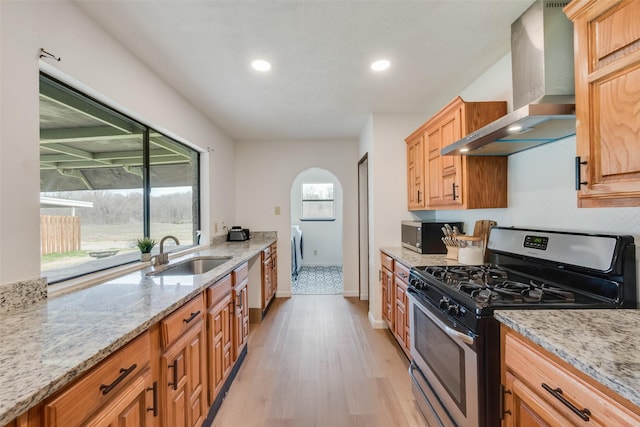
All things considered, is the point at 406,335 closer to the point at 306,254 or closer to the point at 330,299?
the point at 330,299

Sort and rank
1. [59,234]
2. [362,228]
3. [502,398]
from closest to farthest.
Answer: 1. [502,398]
2. [59,234]
3. [362,228]

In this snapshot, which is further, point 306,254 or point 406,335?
point 306,254

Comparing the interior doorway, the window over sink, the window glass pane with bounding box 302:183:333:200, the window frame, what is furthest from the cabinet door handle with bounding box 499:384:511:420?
the window glass pane with bounding box 302:183:333:200

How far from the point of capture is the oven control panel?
1.48 meters

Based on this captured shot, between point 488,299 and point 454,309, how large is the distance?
0.56 ft

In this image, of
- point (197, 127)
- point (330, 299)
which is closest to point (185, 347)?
point (197, 127)

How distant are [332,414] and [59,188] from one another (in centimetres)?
217

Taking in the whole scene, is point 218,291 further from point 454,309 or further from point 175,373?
point 454,309

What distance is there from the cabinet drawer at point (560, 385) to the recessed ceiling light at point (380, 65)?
1.90m

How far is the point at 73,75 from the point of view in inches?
55.8

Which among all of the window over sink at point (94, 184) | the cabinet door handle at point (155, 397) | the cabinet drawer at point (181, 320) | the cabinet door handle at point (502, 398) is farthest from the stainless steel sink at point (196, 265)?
the cabinet door handle at point (502, 398)

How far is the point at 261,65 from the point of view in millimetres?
2021

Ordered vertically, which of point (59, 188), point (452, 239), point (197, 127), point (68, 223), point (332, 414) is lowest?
point (332, 414)

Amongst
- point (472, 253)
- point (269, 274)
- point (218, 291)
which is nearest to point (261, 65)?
point (218, 291)
